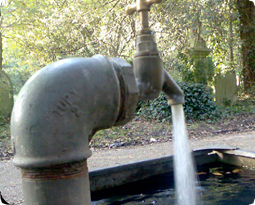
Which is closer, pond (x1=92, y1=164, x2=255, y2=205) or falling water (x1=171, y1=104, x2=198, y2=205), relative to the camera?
falling water (x1=171, y1=104, x2=198, y2=205)

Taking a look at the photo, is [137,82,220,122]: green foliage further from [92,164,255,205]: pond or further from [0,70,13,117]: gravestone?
[92,164,255,205]: pond

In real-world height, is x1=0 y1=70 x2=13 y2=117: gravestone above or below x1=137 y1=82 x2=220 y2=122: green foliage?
above

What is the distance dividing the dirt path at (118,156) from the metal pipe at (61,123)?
151 cm

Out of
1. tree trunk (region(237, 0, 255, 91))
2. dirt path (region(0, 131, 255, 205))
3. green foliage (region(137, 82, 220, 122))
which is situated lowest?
dirt path (region(0, 131, 255, 205))

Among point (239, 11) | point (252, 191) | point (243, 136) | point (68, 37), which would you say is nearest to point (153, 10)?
point (68, 37)

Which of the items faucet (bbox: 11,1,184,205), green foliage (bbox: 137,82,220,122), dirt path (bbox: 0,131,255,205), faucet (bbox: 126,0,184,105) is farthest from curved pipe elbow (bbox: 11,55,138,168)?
green foliage (bbox: 137,82,220,122)

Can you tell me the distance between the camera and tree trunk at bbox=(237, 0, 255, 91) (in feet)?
33.8

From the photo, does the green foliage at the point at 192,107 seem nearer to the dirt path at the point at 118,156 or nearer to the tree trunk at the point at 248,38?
the dirt path at the point at 118,156

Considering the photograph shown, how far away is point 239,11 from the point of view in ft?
34.0

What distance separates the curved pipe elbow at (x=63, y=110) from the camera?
120 cm

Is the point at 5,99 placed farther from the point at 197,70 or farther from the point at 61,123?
the point at 61,123

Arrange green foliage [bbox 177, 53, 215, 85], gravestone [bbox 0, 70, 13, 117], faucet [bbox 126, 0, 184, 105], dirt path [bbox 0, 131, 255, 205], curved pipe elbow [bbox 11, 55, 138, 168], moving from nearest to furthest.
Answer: curved pipe elbow [bbox 11, 55, 138, 168] < faucet [bbox 126, 0, 184, 105] < dirt path [bbox 0, 131, 255, 205] < gravestone [bbox 0, 70, 13, 117] < green foliage [bbox 177, 53, 215, 85]

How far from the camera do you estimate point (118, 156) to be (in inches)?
174

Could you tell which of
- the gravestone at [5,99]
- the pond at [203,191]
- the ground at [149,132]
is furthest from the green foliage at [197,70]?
the pond at [203,191]
